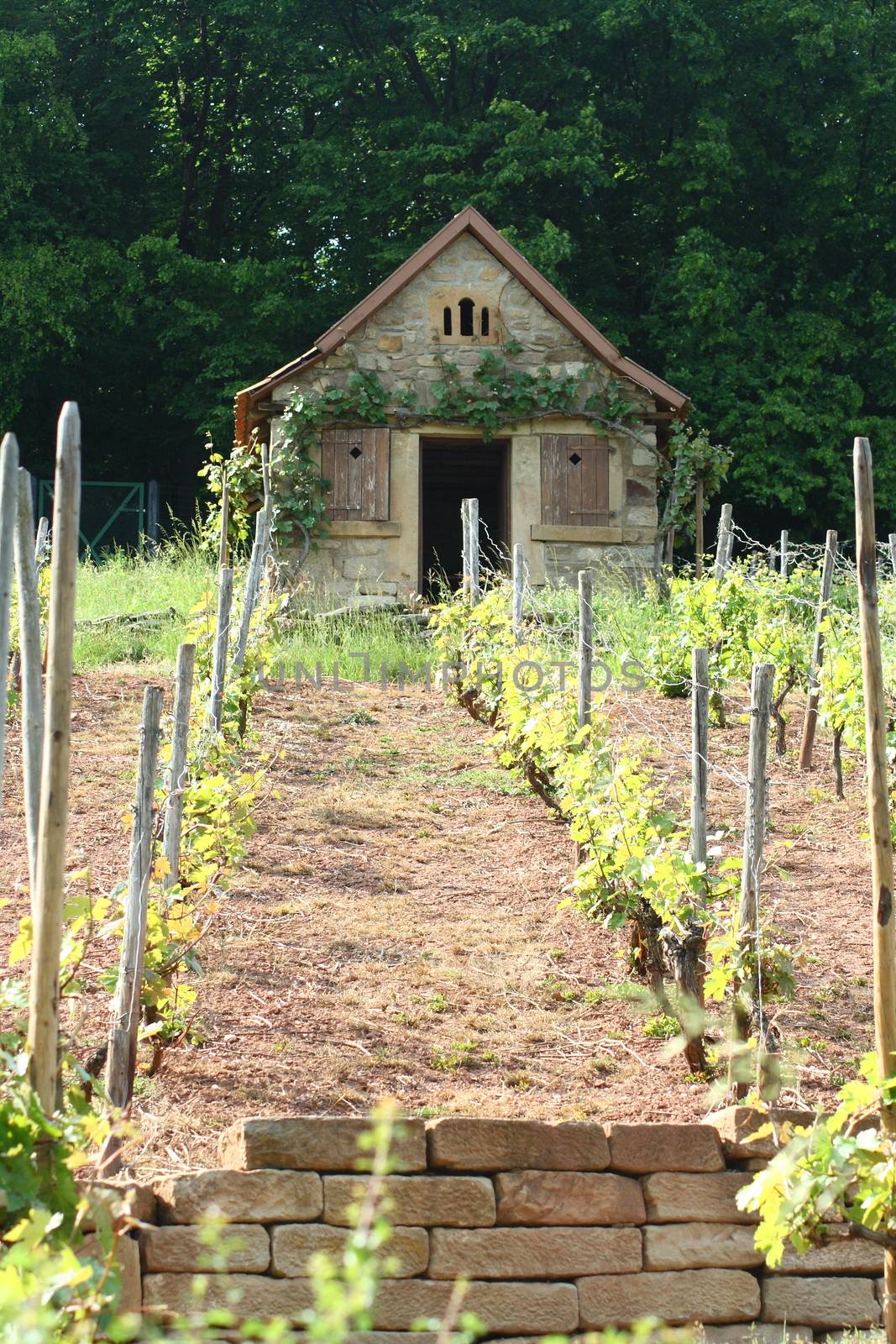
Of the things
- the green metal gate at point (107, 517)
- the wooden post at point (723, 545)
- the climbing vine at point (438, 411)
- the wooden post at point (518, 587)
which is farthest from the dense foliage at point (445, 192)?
the wooden post at point (518, 587)

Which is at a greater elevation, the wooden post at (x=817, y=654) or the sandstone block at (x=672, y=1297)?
the wooden post at (x=817, y=654)

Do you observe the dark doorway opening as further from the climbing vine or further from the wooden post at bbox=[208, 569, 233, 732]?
the wooden post at bbox=[208, 569, 233, 732]

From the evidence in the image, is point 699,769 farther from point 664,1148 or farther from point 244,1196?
point 244,1196

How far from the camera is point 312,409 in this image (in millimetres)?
13953

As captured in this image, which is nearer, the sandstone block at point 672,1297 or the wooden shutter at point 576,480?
the sandstone block at point 672,1297

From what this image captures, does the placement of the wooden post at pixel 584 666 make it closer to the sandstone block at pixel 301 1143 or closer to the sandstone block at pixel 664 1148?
the sandstone block at pixel 664 1148

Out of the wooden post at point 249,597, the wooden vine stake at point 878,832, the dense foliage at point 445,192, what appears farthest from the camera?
the dense foliage at point 445,192

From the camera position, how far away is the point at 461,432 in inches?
567

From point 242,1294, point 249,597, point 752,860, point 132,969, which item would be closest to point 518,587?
point 249,597

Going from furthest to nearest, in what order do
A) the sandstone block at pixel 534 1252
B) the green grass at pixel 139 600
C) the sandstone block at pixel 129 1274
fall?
1. the green grass at pixel 139 600
2. the sandstone block at pixel 534 1252
3. the sandstone block at pixel 129 1274

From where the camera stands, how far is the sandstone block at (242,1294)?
3.68m

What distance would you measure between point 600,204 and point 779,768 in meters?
Result: 15.4

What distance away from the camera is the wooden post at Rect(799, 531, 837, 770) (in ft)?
30.0

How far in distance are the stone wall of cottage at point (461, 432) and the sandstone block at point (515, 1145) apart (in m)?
10.2
